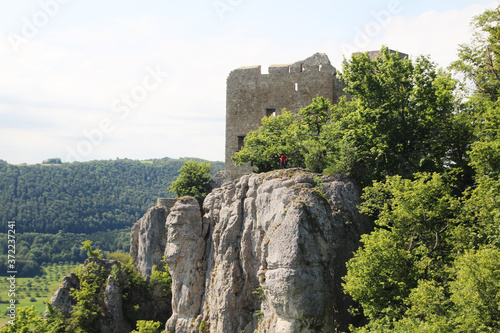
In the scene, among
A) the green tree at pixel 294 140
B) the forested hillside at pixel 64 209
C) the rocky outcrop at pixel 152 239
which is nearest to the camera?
the green tree at pixel 294 140

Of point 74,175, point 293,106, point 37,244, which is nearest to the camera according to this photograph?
point 293,106

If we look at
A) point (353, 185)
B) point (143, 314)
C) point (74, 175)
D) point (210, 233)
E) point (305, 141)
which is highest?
point (74, 175)

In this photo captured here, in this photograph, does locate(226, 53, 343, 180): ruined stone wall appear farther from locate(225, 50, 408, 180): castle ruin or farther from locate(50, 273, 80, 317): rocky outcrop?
locate(50, 273, 80, 317): rocky outcrop

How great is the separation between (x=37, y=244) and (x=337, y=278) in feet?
395

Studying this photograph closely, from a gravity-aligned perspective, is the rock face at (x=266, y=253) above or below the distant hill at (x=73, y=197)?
below

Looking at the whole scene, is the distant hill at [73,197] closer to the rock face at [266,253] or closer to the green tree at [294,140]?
the green tree at [294,140]

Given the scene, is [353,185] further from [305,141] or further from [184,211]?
[184,211]

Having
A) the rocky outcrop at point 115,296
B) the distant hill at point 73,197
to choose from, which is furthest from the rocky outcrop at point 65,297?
the distant hill at point 73,197

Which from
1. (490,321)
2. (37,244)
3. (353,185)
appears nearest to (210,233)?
(353,185)

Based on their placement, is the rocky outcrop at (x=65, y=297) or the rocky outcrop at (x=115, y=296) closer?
the rocky outcrop at (x=65, y=297)

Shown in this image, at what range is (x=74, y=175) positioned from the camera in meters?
160

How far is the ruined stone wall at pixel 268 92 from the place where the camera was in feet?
123

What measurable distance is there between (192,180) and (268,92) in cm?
923

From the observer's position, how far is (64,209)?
468 feet
